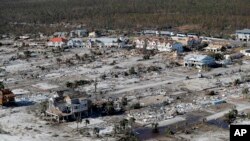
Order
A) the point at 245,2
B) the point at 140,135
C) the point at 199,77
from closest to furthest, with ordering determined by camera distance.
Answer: the point at 140,135 → the point at 199,77 → the point at 245,2

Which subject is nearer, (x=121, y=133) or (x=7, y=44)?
(x=121, y=133)

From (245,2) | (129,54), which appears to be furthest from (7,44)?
(245,2)

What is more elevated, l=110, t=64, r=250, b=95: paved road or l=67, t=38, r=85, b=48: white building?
l=67, t=38, r=85, b=48: white building

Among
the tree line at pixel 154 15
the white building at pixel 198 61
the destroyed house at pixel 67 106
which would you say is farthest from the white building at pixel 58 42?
the destroyed house at pixel 67 106

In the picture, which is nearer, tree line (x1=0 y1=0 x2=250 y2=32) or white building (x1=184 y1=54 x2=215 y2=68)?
white building (x1=184 y1=54 x2=215 y2=68)

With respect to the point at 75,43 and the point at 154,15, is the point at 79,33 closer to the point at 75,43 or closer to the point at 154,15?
the point at 75,43

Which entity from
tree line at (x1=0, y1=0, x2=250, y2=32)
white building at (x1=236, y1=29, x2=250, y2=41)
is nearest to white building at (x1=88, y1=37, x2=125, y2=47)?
white building at (x1=236, y1=29, x2=250, y2=41)

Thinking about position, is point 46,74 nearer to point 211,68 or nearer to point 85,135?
point 211,68

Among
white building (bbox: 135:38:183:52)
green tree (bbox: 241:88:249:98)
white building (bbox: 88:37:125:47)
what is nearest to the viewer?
green tree (bbox: 241:88:249:98)

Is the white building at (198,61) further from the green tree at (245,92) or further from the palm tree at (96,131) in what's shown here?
the palm tree at (96,131)

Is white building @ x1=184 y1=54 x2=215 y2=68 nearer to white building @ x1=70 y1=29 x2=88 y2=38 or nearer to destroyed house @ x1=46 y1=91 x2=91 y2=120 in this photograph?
destroyed house @ x1=46 y1=91 x2=91 y2=120

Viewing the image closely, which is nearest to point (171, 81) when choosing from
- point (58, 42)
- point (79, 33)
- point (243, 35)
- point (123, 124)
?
point (123, 124)
